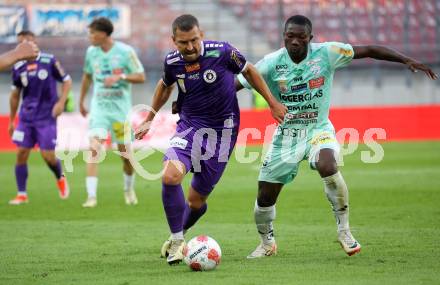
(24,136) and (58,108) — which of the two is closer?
(58,108)

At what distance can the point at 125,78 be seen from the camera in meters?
14.1

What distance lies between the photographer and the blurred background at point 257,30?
30.2 m

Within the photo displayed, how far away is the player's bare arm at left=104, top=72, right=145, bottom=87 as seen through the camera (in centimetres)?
1392

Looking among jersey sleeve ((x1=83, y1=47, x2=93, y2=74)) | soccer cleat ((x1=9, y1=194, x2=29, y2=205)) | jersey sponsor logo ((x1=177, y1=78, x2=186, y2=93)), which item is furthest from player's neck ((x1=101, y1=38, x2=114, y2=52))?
jersey sponsor logo ((x1=177, y1=78, x2=186, y2=93))

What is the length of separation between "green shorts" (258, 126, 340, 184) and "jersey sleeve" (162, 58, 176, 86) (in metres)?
1.25

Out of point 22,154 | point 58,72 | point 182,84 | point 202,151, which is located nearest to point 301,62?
point 182,84

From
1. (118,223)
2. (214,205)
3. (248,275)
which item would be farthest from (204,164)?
(214,205)

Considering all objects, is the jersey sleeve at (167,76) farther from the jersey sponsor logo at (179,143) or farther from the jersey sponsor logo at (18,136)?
the jersey sponsor logo at (18,136)

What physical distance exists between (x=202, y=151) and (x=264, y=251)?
1.23m

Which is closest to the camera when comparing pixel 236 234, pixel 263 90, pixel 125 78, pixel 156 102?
pixel 263 90

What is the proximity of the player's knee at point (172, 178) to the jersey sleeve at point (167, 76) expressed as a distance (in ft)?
3.35

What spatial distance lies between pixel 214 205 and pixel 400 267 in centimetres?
629

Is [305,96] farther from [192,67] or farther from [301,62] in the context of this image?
[192,67]

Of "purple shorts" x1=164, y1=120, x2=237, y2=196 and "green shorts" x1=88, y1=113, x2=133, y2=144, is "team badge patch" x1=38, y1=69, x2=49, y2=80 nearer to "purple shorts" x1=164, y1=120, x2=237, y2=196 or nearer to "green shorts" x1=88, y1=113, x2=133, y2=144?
"green shorts" x1=88, y1=113, x2=133, y2=144
